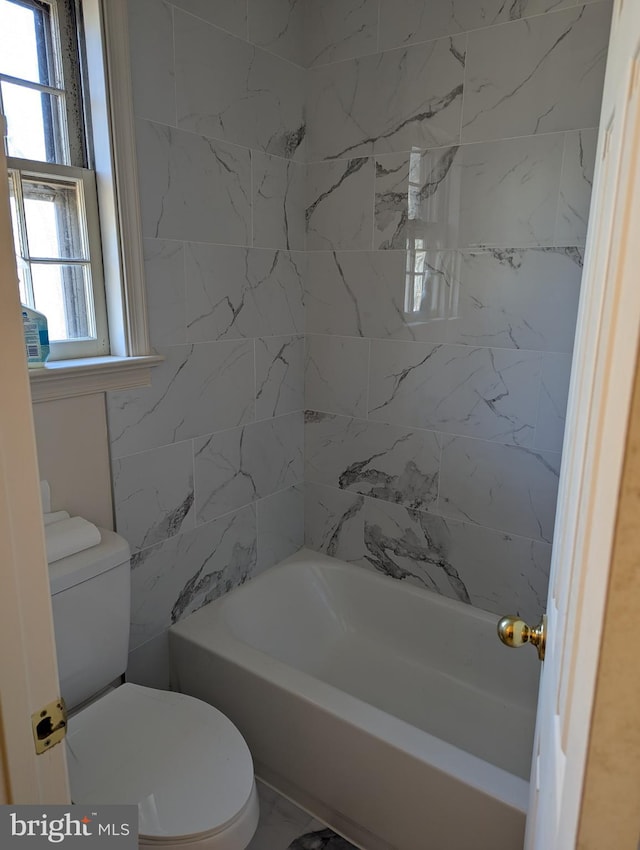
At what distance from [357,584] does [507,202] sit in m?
1.54

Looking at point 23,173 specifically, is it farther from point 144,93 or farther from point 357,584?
point 357,584

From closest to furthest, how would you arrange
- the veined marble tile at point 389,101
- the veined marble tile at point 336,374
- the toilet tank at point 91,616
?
the toilet tank at point 91,616 < the veined marble tile at point 389,101 < the veined marble tile at point 336,374

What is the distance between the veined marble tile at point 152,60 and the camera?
1.63 meters

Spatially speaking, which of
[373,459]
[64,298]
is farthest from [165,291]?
[373,459]

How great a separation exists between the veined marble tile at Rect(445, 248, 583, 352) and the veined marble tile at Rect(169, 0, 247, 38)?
1050 millimetres

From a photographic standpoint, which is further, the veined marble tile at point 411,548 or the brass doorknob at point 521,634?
the veined marble tile at point 411,548

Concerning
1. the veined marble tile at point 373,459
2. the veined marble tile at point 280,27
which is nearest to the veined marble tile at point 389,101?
the veined marble tile at point 280,27

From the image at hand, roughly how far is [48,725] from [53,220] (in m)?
1.38

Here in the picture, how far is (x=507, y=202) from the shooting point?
6.10 ft

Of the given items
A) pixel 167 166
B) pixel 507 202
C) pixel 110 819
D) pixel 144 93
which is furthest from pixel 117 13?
pixel 110 819

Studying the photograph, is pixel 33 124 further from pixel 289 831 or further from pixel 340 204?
pixel 289 831

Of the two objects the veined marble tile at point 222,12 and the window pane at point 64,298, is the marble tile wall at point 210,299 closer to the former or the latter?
the veined marble tile at point 222,12

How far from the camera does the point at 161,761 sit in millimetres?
1383

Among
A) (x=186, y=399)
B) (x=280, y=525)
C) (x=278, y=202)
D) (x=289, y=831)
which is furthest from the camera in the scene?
(x=280, y=525)
